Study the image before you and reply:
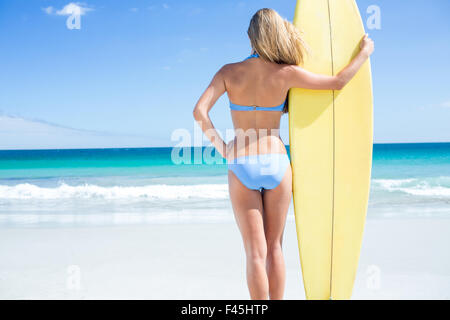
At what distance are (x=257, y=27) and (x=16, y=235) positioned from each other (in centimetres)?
452

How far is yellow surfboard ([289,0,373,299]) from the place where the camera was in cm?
215

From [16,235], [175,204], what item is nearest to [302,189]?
[16,235]

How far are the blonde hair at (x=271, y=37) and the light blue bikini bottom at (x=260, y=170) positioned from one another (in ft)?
1.71

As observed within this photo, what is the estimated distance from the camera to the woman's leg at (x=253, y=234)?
71.2 inches

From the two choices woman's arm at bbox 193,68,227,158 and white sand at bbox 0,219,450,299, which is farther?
white sand at bbox 0,219,450,299

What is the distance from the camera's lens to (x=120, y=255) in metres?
3.83

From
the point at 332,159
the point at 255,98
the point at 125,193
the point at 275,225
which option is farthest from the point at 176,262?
the point at 125,193

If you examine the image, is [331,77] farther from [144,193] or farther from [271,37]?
[144,193]

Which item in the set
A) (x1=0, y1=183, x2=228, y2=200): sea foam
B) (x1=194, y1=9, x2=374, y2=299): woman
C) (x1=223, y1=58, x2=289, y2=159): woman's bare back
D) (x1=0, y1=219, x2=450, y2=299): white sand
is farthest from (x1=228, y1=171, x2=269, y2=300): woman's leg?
(x1=0, y1=183, x2=228, y2=200): sea foam

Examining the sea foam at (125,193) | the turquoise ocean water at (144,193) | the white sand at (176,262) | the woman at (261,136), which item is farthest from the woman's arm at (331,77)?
the sea foam at (125,193)

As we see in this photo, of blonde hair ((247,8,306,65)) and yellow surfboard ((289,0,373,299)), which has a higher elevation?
blonde hair ((247,8,306,65))

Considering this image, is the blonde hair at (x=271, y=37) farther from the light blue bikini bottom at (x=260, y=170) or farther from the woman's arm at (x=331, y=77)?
the light blue bikini bottom at (x=260, y=170)

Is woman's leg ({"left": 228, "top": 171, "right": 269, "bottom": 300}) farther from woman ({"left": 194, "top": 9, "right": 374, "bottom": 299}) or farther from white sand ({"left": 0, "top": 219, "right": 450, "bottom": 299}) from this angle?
white sand ({"left": 0, "top": 219, "right": 450, "bottom": 299})

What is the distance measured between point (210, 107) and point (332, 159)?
2.78 ft
